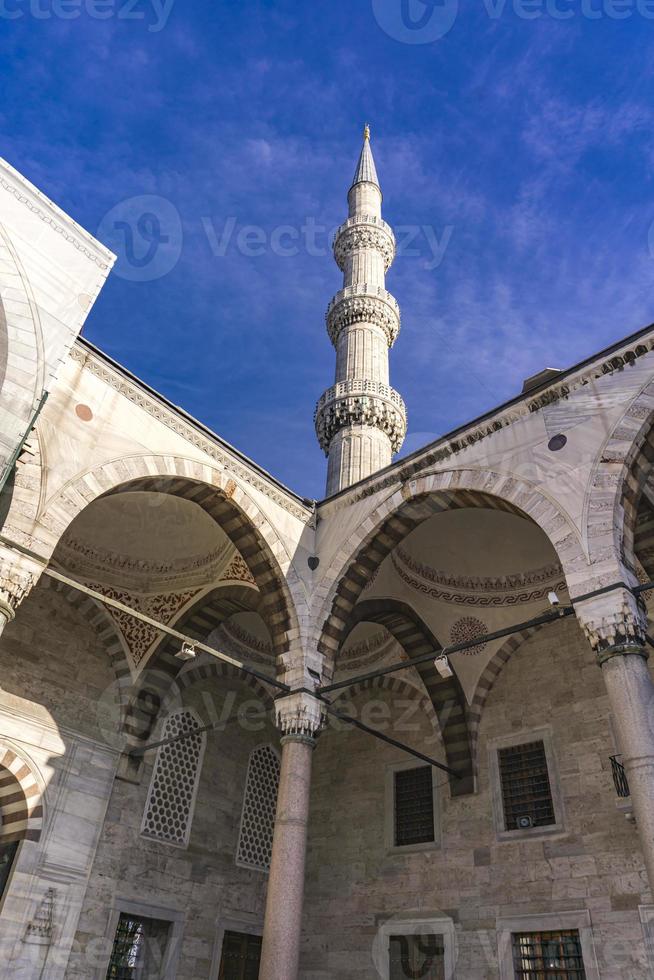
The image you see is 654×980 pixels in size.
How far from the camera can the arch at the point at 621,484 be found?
5641 mm

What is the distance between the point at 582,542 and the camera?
18.9 feet

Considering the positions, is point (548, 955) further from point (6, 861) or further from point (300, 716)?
point (6, 861)

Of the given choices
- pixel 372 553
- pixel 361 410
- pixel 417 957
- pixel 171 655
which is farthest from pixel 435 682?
pixel 361 410

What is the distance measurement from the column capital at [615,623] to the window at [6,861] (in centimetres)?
611

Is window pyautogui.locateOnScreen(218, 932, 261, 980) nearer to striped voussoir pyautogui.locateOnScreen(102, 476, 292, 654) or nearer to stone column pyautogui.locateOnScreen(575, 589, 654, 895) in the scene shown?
striped voussoir pyautogui.locateOnScreen(102, 476, 292, 654)

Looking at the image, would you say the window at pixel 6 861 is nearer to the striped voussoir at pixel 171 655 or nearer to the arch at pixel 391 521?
the striped voussoir at pixel 171 655

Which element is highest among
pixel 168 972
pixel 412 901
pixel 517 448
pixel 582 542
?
pixel 517 448

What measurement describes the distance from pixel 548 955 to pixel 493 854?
1.11 meters

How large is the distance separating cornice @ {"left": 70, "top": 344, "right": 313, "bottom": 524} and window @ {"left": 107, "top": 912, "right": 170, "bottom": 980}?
16.2ft

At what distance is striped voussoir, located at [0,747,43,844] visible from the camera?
7371 millimetres

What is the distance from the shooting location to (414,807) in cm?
913

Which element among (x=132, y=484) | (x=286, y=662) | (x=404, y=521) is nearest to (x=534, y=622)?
(x=404, y=521)

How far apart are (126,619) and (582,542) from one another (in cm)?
589

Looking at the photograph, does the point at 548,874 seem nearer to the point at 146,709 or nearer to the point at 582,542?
the point at 582,542
